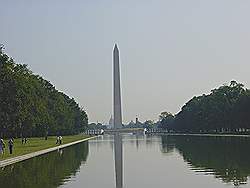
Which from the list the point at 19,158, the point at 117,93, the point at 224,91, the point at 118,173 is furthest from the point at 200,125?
the point at 118,173

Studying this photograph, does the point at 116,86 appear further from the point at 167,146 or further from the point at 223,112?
the point at 167,146

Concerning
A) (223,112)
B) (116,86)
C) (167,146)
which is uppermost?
(116,86)

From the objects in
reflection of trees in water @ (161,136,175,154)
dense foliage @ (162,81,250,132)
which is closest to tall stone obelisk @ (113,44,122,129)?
dense foliage @ (162,81,250,132)

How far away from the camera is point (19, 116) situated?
54969 millimetres

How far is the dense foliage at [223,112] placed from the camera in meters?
104

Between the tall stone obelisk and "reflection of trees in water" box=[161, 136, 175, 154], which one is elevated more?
the tall stone obelisk

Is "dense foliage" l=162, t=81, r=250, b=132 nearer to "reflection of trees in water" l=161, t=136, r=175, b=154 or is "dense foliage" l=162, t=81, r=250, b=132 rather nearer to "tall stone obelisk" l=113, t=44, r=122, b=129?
"tall stone obelisk" l=113, t=44, r=122, b=129

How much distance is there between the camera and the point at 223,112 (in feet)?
379

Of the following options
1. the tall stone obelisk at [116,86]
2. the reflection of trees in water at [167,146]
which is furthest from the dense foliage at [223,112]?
the reflection of trees in water at [167,146]

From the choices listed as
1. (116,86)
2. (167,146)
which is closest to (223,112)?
(116,86)

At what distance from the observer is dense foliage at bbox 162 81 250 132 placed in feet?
342

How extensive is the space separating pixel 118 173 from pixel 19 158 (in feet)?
46.5

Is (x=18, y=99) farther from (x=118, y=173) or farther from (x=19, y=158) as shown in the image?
(x=118, y=173)

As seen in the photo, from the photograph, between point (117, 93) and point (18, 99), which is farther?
point (117, 93)
